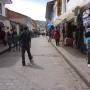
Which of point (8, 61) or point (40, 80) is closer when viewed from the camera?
point (40, 80)

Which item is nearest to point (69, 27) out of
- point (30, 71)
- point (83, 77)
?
point (30, 71)

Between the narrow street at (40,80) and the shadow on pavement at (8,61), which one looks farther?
the shadow on pavement at (8,61)

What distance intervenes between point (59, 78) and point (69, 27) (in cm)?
1808

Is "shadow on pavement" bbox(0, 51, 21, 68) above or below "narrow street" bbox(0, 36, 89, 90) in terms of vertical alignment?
below

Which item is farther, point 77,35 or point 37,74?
point 77,35

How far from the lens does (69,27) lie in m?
28.5

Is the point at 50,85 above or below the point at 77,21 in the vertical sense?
below

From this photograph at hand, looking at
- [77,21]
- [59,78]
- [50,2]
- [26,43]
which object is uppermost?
[50,2]

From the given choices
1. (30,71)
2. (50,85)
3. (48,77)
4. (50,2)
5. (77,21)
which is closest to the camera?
(50,85)

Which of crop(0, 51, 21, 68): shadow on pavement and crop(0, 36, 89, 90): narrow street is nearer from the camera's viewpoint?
crop(0, 36, 89, 90): narrow street

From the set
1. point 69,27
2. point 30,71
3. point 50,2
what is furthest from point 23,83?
point 50,2

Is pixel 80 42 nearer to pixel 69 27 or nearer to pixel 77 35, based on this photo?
pixel 77 35

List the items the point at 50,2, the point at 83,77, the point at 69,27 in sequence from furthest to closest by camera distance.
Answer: the point at 50,2 < the point at 69,27 < the point at 83,77

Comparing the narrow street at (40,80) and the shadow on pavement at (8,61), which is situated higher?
the narrow street at (40,80)
